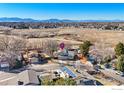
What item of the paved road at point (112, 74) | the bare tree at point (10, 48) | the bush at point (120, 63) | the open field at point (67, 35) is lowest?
the paved road at point (112, 74)

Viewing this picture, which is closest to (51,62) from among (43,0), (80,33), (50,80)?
(50,80)

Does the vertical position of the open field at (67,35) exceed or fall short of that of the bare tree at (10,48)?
it exceeds it

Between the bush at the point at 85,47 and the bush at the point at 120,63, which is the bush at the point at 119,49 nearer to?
the bush at the point at 120,63

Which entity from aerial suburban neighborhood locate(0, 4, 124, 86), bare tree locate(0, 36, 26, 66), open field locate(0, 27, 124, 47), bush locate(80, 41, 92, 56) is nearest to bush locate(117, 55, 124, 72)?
aerial suburban neighborhood locate(0, 4, 124, 86)

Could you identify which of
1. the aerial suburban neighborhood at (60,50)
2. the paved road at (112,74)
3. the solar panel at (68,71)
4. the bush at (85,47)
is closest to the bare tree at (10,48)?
the aerial suburban neighborhood at (60,50)

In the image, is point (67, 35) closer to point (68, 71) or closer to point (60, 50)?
point (60, 50)

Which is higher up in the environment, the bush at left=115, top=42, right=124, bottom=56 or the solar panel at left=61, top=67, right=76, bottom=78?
the bush at left=115, top=42, right=124, bottom=56

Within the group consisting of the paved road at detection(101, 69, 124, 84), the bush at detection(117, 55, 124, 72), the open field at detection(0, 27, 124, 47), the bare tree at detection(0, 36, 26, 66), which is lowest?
the paved road at detection(101, 69, 124, 84)

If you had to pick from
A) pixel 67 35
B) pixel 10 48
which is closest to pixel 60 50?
pixel 67 35

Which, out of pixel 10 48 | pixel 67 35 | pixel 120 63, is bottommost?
pixel 120 63

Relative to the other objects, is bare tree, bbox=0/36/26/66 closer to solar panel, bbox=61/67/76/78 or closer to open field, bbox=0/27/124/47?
open field, bbox=0/27/124/47

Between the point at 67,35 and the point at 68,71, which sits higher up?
the point at 67,35
